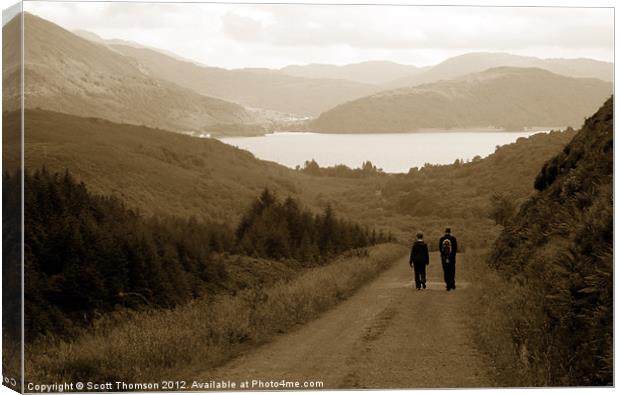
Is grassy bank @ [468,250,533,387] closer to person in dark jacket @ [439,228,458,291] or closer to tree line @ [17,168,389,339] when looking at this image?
person in dark jacket @ [439,228,458,291]

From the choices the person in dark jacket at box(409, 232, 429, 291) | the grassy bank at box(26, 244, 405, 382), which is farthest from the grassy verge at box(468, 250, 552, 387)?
the grassy bank at box(26, 244, 405, 382)

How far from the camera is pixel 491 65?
46.6ft

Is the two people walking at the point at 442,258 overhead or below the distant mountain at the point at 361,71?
below

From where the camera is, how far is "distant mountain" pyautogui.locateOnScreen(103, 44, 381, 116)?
46.3 ft

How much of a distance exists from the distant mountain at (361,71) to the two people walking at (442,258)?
297 centimetres

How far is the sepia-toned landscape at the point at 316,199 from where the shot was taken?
10984 mm

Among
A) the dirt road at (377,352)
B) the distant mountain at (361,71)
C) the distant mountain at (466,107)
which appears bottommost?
the dirt road at (377,352)

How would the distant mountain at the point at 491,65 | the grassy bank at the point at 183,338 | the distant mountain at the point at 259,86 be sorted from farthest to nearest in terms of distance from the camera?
the distant mountain at the point at 259,86 → the distant mountain at the point at 491,65 → the grassy bank at the point at 183,338

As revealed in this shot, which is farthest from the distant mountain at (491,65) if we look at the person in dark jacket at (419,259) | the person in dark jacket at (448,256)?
the person in dark jacket at (419,259)

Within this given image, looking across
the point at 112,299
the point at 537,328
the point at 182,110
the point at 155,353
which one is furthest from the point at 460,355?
the point at 112,299

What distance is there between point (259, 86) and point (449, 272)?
5507 mm

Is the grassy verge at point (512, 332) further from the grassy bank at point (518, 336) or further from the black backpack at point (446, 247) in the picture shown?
the black backpack at point (446, 247)

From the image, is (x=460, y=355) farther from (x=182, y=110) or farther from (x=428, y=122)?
(x=182, y=110)

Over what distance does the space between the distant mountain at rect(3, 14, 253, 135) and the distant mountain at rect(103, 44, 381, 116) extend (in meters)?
0.23
